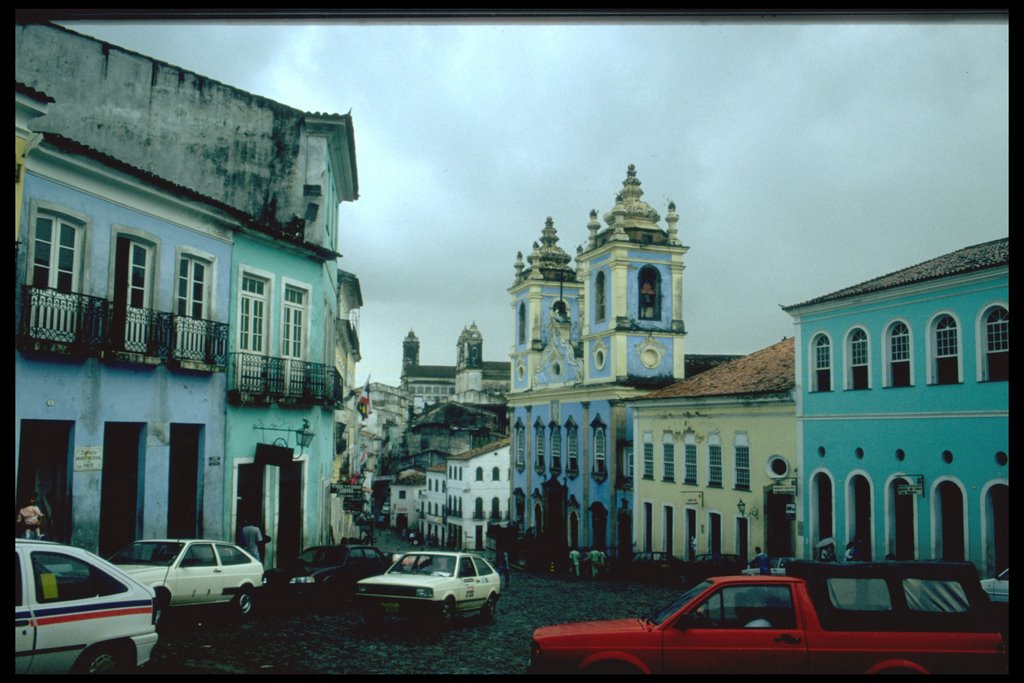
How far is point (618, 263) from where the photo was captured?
124 ft

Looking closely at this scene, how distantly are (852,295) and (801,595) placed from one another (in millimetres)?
13936

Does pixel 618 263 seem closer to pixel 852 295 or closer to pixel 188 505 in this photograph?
pixel 852 295

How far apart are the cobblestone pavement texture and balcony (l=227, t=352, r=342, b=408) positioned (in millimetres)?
3751

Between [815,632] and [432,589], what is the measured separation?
20.5ft

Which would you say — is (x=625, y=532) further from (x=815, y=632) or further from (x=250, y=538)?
(x=815, y=632)

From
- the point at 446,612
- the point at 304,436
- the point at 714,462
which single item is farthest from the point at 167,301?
the point at 714,462

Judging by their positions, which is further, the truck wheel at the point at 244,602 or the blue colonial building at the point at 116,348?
the truck wheel at the point at 244,602

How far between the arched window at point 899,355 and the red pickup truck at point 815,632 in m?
11.6

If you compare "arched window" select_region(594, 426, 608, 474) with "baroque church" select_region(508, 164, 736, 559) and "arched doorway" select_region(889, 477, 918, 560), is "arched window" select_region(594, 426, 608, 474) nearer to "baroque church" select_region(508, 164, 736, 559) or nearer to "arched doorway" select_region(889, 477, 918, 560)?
"baroque church" select_region(508, 164, 736, 559)

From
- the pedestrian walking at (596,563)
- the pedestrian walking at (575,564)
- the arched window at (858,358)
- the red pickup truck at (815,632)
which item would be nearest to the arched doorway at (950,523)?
the arched window at (858,358)

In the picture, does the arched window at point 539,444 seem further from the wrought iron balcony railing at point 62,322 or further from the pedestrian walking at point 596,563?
the wrought iron balcony railing at point 62,322

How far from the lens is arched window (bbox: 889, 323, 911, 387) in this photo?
755 inches

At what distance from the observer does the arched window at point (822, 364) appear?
2227 centimetres
